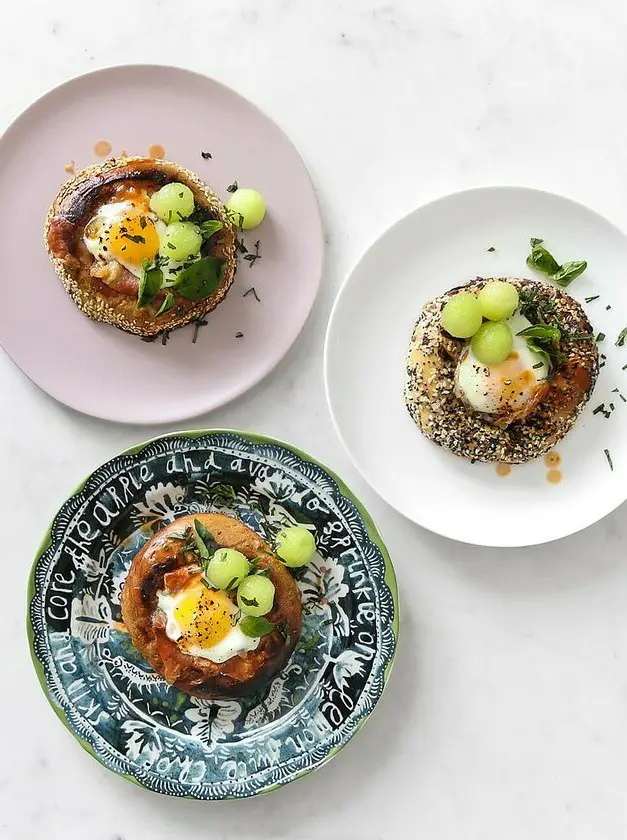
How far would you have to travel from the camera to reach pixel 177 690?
204cm

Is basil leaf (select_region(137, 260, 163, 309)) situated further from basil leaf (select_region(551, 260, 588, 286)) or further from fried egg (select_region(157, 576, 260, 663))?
basil leaf (select_region(551, 260, 588, 286))

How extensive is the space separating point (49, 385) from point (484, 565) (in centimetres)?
119

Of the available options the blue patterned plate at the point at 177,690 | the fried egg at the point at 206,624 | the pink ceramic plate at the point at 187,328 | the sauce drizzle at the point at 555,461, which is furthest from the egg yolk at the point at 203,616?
the sauce drizzle at the point at 555,461

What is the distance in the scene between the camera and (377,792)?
2.12m

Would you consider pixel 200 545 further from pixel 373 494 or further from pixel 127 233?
pixel 127 233

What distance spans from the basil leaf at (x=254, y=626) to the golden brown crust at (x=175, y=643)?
59 millimetres

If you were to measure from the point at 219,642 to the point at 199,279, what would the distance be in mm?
820

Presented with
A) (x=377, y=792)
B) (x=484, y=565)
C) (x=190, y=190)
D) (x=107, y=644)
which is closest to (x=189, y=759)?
(x=107, y=644)

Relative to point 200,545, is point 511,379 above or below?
above

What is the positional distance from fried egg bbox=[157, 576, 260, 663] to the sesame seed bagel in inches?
24.9

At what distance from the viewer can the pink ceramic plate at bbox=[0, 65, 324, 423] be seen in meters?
1.97

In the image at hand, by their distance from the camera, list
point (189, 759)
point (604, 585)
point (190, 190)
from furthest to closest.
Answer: point (604, 585) → point (189, 759) → point (190, 190)

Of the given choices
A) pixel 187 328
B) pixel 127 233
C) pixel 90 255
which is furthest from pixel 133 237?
A: pixel 187 328

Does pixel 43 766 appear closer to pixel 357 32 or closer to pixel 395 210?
pixel 395 210
